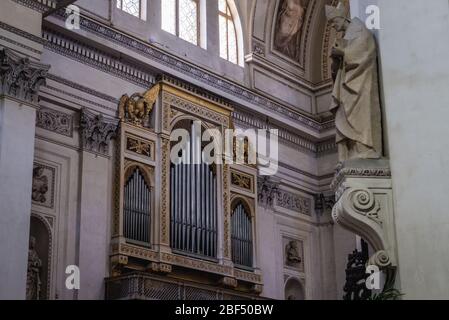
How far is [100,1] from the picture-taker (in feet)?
57.2

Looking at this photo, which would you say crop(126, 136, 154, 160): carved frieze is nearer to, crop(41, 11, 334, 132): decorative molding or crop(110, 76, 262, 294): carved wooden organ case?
crop(110, 76, 262, 294): carved wooden organ case

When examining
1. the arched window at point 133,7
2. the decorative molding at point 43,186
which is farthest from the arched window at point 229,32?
the decorative molding at point 43,186

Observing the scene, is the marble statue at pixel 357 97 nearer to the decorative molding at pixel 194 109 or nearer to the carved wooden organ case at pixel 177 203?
the carved wooden organ case at pixel 177 203

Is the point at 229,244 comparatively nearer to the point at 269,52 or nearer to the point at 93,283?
the point at 93,283

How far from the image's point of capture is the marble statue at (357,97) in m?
6.37

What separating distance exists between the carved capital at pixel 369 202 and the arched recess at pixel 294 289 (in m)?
14.6

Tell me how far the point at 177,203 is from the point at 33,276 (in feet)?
12.7

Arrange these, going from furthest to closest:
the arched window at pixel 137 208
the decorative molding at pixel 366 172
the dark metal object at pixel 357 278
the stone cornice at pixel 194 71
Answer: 1. the stone cornice at pixel 194 71
2. the arched window at pixel 137 208
3. the dark metal object at pixel 357 278
4. the decorative molding at pixel 366 172

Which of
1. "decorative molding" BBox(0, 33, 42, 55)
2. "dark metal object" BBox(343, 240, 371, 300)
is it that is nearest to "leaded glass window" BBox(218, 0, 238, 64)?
"decorative molding" BBox(0, 33, 42, 55)

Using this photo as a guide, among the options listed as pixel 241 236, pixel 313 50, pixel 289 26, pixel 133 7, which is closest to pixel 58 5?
pixel 133 7

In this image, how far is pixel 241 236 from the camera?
63.2 feet

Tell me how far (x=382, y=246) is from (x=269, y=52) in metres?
16.2

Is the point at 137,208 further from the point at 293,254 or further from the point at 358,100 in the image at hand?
the point at 358,100
